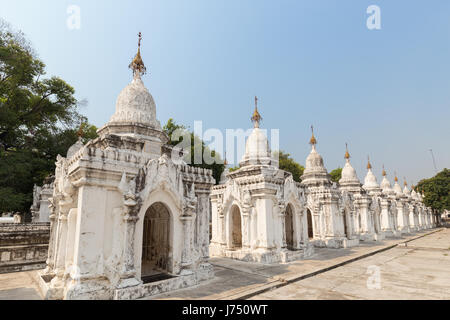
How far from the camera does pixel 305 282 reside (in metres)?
9.14

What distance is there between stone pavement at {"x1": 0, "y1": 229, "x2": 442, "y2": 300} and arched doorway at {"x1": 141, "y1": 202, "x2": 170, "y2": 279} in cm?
152

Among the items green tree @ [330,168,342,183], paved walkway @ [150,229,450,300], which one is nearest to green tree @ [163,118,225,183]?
paved walkway @ [150,229,450,300]

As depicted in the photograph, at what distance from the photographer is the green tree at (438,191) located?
158 feet

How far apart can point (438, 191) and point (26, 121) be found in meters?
65.5

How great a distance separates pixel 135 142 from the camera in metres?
9.34

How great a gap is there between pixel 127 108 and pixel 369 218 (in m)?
23.8

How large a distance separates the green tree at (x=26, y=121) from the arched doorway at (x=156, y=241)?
11934mm

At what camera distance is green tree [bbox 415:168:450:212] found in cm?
4812

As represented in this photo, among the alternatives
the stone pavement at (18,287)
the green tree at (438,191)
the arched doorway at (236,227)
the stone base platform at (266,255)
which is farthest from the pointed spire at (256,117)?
the green tree at (438,191)

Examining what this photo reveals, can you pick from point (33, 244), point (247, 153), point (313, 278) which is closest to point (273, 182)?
point (247, 153)

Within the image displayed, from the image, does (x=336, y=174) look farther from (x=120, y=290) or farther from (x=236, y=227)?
(x=120, y=290)

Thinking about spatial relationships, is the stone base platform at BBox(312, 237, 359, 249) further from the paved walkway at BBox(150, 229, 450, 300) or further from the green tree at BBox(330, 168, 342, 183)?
the green tree at BBox(330, 168, 342, 183)

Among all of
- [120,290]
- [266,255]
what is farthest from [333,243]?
[120,290]
